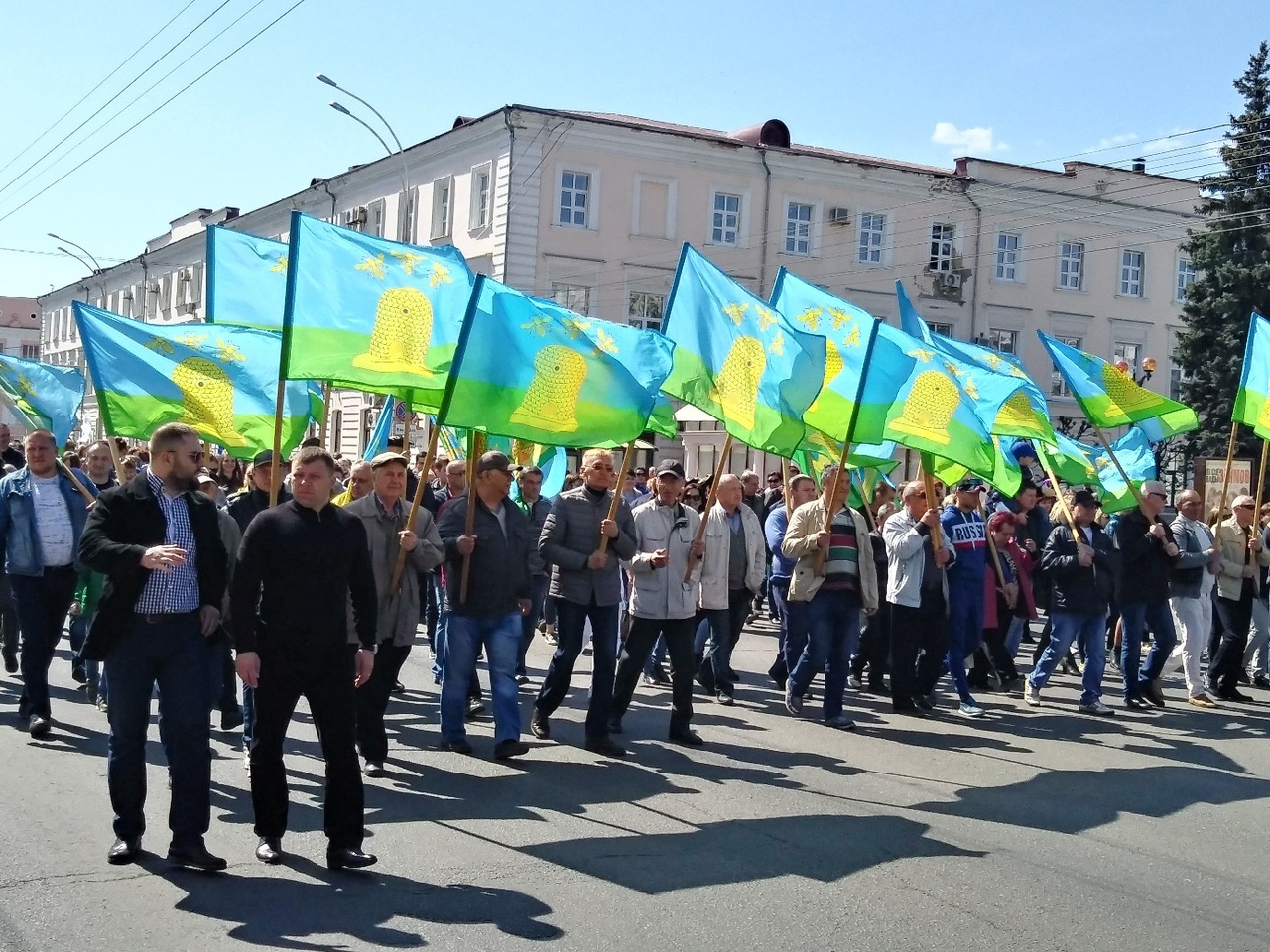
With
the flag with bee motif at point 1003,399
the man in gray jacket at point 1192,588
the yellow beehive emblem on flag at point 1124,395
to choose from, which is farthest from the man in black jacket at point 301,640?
the yellow beehive emblem on flag at point 1124,395

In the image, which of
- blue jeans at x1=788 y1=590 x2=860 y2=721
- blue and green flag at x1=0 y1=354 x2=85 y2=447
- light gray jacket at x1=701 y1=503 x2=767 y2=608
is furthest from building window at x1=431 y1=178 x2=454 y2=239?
blue jeans at x1=788 y1=590 x2=860 y2=721

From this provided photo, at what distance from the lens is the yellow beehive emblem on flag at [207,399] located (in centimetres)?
990

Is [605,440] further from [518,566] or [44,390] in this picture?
[44,390]

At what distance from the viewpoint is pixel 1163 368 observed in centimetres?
4547

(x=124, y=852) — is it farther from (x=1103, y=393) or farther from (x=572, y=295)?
(x=572, y=295)

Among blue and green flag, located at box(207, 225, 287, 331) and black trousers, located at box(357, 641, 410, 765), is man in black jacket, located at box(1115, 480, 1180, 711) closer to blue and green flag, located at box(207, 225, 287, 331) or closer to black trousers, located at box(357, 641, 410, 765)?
black trousers, located at box(357, 641, 410, 765)

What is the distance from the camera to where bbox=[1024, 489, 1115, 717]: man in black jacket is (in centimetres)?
1151

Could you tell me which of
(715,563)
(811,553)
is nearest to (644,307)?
(715,563)

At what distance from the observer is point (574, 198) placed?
36.9 meters

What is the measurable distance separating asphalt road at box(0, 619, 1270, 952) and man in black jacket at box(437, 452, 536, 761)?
0.91 feet

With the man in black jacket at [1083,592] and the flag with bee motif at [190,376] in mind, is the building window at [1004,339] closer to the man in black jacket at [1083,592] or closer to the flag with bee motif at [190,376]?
the man in black jacket at [1083,592]

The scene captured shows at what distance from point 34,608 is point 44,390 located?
388cm

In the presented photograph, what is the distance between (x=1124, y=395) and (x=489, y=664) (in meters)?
7.51

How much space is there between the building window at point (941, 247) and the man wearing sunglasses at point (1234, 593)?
2970cm
